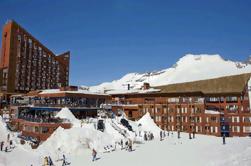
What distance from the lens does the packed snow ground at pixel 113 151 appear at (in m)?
33.0

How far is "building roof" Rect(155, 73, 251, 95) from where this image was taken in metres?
75.1

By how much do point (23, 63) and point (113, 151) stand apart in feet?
239

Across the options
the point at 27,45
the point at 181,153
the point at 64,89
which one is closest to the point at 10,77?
the point at 27,45

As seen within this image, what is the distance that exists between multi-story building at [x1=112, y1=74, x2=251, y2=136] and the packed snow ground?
1793 cm

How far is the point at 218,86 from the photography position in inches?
3123

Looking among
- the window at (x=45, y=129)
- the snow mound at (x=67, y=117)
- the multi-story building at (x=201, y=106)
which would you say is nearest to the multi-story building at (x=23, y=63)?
the multi-story building at (x=201, y=106)

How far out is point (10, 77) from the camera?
323 ft

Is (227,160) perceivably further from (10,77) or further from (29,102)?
(10,77)

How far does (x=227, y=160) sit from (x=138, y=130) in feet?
113

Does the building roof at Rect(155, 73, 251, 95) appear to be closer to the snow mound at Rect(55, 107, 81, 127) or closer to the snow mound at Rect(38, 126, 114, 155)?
the snow mound at Rect(55, 107, 81, 127)

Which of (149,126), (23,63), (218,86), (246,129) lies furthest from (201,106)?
(23,63)

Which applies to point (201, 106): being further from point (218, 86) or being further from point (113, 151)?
point (113, 151)

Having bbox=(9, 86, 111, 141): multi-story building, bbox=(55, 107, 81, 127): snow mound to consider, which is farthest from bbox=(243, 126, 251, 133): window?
bbox=(55, 107, 81, 127): snow mound

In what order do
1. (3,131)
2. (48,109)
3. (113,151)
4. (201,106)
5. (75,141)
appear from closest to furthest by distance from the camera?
(113,151) < (75,141) < (3,131) < (48,109) < (201,106)
